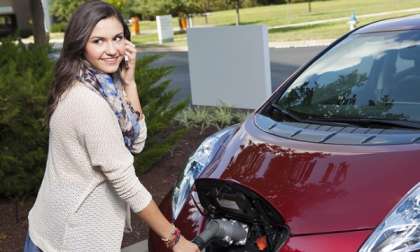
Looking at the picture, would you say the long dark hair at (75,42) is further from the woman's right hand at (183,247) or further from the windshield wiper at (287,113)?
the windshield wiper at (287,113)

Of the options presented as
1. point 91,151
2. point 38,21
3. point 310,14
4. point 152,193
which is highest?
point 38,21

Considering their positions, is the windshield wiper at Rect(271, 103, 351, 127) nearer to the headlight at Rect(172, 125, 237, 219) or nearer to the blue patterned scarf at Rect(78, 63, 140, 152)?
the headlight at Rect(172, 125, 237, 219)

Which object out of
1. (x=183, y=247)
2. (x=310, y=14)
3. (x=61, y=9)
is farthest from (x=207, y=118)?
(x=61, y=9)

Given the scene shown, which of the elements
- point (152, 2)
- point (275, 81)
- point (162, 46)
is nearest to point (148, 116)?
point (275, 81)

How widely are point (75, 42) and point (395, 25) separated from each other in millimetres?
2215

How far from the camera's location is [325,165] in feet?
8.76

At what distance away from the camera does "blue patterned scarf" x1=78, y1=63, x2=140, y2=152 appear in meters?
2.18

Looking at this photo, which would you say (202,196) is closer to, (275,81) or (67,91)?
(67,91)

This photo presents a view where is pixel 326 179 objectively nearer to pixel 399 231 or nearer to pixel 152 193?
pixel 399 231

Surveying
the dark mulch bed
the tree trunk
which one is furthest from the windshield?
the tree trunk

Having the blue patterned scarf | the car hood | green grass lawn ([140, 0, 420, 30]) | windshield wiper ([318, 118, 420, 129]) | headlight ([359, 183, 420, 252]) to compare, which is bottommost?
green grass lawn ([140, 0, 420, 30])

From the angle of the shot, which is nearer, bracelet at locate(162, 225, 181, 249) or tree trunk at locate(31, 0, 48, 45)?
bracelet at locate(162, 225, 181, 249)

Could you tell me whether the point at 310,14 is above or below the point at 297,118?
below

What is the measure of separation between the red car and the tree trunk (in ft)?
15.7
